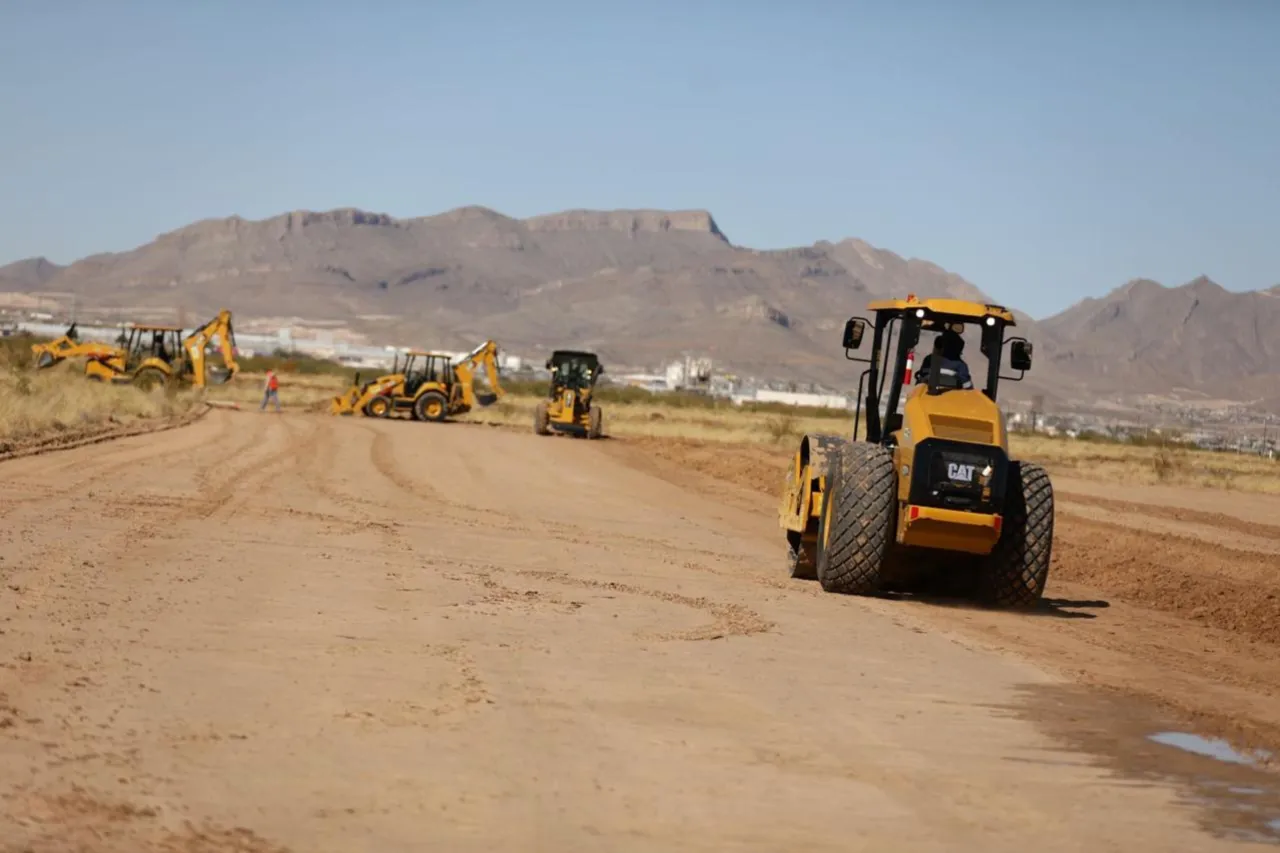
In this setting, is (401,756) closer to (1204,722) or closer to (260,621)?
(260,621)

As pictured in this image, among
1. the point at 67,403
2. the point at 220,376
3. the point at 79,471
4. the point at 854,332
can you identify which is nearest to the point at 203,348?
the point at 220,376

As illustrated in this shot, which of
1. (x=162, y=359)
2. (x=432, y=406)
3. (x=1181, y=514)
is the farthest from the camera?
(x=162, y=359)

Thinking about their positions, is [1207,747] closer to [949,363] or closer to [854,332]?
[949,363]

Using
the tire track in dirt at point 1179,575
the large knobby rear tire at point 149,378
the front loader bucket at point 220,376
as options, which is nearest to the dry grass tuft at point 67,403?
the large knobby rear tire at point 149,378

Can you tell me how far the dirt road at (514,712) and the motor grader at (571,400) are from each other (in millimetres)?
31916

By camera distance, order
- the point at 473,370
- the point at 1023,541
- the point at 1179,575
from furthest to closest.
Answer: the point at 473,370 → the point at 1179,575 → the point at 1023,541

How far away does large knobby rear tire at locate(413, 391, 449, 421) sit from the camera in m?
54.9

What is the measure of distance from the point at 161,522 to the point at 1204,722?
36.2 ft

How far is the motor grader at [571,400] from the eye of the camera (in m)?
49.7

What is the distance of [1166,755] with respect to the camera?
9.09 meters

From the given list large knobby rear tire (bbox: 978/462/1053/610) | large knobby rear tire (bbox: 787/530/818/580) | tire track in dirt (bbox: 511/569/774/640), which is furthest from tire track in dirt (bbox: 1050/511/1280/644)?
tire track in dirt (bbox: 511/569/774/640)

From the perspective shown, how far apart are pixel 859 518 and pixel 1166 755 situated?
566cm

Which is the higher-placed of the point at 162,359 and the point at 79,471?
the point at 162,359

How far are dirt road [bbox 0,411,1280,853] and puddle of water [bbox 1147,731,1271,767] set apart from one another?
0.19m
